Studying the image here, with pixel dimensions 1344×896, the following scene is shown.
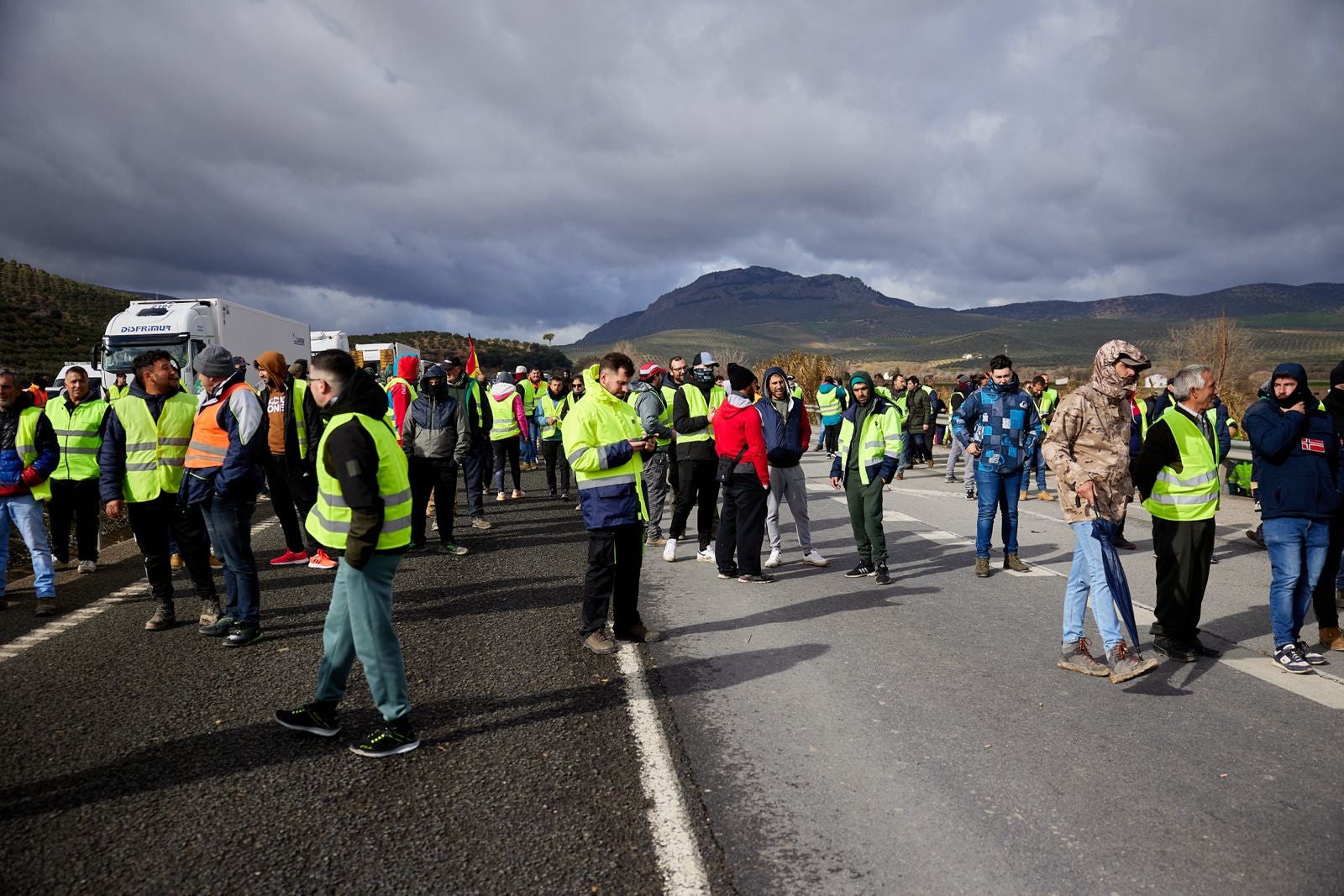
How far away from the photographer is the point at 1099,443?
5.02m

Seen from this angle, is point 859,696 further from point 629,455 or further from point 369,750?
point 369,750

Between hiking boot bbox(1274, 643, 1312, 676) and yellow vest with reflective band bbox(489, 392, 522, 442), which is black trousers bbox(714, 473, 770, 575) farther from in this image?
yellow vest with reflective band bbox(489, 392, 522, 442)

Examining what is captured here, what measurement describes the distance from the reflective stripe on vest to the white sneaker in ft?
17.5

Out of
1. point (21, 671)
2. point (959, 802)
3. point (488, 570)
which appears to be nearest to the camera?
point (959, 802)

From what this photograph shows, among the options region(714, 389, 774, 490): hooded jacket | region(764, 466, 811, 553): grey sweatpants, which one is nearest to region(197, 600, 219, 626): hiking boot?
region(714, 389, 774, 490): hooded jacket

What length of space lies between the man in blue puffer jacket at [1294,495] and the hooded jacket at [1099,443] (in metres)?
0.77

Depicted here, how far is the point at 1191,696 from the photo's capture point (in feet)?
15.0

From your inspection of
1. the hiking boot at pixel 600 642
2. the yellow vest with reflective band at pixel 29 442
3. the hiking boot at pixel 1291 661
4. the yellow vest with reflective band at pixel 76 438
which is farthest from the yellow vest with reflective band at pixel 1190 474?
the yellow vest with reflective band at pixel 76 438

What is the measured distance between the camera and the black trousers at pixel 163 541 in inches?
233

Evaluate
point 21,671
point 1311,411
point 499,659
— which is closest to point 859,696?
point 499,659

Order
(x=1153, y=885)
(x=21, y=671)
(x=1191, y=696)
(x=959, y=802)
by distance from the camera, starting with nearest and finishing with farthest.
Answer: (x=1153, y=885)
(x=959, y=802)
(x=1191, y=696)
(x=21, y=671)

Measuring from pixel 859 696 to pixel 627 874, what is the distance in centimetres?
210

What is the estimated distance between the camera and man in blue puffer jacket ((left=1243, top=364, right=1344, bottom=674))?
509cm

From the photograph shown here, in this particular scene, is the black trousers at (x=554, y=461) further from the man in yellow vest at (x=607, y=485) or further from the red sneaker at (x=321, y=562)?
the man in yellow vest at (x=607, y=485)
